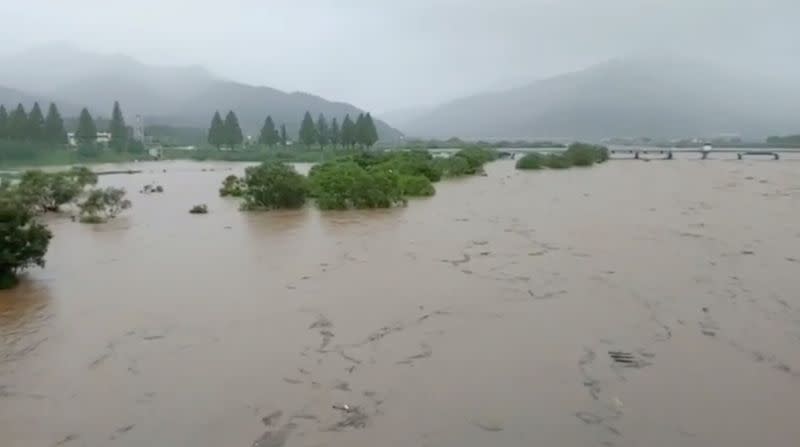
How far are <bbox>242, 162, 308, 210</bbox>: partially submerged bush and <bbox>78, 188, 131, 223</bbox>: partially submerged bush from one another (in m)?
4.03

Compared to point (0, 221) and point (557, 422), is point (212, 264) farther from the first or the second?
point (557, 422)

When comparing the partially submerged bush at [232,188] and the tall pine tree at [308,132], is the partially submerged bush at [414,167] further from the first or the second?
the tall pine tree at [308,132]

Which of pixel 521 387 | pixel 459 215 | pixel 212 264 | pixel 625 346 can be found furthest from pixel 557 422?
pixel 459 215

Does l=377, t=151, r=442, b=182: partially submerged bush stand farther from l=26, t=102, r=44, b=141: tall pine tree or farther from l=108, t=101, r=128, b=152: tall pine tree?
l=108, t=101, r=128, b=152: tall pine tree

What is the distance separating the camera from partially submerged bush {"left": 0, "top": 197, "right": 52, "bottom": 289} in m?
11.8

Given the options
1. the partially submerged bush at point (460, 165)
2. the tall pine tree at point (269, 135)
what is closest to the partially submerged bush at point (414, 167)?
the partially submerged bush at point (460, 165)

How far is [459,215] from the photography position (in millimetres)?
23359

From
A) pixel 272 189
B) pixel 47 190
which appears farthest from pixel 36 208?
pixel 272 189

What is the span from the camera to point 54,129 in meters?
57.8

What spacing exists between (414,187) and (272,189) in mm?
7275

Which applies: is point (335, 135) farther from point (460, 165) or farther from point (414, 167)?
point (414, 167)

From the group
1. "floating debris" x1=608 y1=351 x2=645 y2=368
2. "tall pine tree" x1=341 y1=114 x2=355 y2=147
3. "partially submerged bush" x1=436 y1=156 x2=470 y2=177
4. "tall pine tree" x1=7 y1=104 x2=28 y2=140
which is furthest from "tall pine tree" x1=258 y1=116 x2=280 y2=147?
"floating debris" x1=608 y1=351 x2=645 y2=368

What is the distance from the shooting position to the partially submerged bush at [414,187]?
29.3 metres

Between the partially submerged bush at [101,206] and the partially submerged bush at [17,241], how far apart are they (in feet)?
30.8
